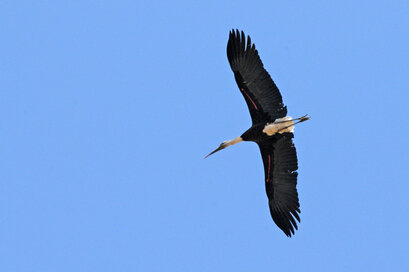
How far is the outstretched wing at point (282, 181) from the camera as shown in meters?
20.5

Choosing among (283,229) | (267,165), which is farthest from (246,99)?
(283,229)

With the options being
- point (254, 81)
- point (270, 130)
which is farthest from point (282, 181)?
point (254, 81)

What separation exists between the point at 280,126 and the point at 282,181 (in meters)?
1.77

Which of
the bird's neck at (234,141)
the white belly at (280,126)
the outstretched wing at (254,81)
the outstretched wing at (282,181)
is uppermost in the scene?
the outstretched wing at (254,81)

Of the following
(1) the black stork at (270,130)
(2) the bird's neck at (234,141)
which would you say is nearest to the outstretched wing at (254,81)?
(1) the black stork at (270,130)

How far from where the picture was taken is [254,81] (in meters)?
19.6

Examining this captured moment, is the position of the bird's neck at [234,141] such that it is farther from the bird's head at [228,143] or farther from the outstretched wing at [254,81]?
the outstretched wing at [254,81]

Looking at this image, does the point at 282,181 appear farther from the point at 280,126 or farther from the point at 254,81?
the point at 254,81

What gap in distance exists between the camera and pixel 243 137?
20.2 meters

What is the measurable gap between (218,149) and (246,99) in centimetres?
175

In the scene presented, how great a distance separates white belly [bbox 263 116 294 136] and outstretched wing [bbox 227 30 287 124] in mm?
137

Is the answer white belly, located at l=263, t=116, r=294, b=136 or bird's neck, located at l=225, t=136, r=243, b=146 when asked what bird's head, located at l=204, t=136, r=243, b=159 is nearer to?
bird's neck, located at l=225, t=136, r=243, b=146

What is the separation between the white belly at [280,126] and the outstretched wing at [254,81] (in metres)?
0.14

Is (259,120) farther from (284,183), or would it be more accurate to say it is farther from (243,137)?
(284,183)
